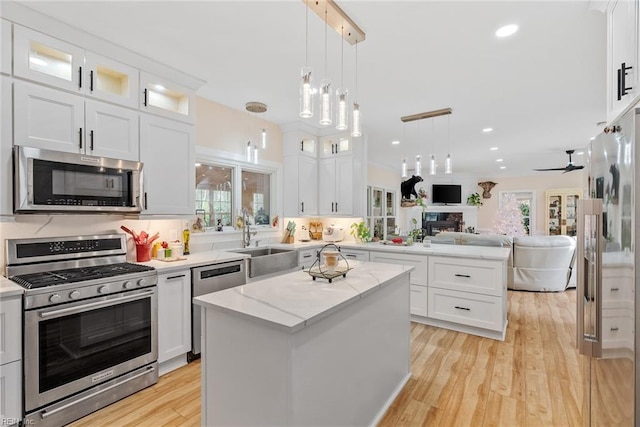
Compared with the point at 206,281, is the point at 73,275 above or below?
above

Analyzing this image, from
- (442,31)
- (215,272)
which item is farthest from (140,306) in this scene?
(442,31)

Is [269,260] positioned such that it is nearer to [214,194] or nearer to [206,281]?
[206,281]

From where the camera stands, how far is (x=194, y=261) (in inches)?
109

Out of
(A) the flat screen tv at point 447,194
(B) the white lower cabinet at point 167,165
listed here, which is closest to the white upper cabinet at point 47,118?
(B) the white lower cabinet at point 167,165

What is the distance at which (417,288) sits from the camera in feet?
12.1

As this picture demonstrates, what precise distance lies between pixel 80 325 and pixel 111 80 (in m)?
1.99

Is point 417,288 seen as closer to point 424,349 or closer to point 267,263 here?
point 424,349

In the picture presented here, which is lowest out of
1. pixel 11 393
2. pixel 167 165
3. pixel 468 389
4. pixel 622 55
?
pixel 468 389

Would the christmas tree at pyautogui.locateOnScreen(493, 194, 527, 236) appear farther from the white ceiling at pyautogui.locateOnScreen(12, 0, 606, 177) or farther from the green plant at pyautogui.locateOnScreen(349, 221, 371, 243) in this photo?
the green plant at pyautogui.locateOnScreen(349, 221, 371, 243)

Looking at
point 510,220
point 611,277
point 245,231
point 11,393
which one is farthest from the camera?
point 510,220

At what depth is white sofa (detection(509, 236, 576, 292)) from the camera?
197 inches

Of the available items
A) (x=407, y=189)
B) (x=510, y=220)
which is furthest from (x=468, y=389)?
(x=510, y=220)

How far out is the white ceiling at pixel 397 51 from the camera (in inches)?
77.4

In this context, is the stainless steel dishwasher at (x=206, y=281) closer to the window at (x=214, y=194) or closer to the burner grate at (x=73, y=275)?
the burner grate at (x=73, y=275)
